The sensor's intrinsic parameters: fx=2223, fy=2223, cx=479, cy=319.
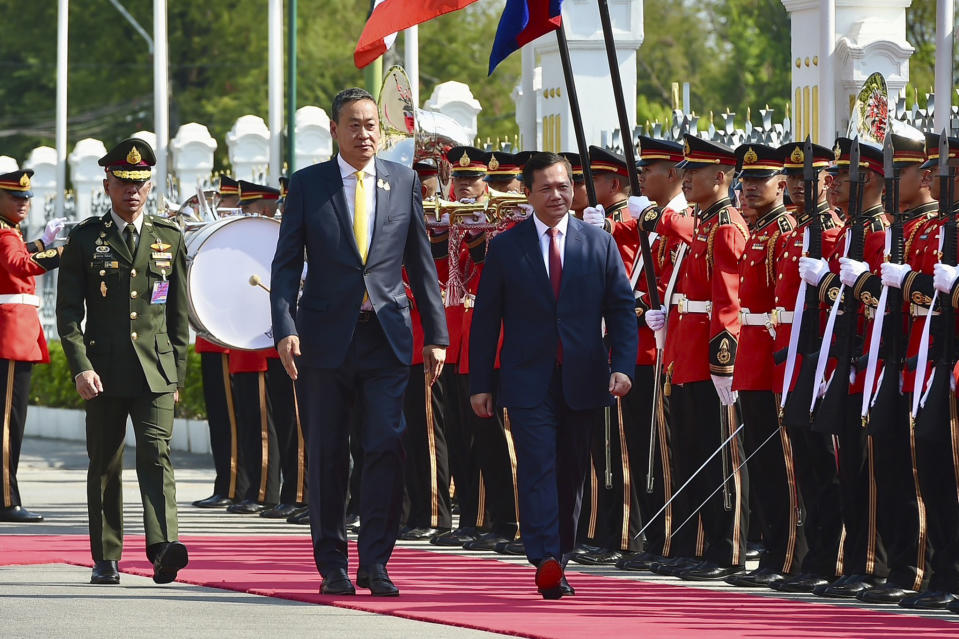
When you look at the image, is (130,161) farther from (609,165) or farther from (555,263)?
(609,165)

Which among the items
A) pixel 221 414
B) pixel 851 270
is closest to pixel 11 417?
pixel 221 414

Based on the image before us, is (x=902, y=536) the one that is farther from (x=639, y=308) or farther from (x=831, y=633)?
(x=639, y=308)

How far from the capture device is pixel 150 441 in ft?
33.0

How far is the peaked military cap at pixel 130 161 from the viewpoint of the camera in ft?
33.2

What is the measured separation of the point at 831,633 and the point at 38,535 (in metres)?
5.57

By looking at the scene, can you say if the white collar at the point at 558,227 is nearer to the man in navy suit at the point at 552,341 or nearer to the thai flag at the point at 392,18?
the man in navy suit at the point at 552,341

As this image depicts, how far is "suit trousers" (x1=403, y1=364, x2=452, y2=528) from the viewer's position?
41.1ft

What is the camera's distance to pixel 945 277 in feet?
29.4

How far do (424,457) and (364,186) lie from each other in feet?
10.2

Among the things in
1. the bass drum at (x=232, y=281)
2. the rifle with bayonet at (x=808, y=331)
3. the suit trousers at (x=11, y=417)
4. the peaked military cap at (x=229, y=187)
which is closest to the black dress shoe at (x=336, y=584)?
the rifle with bayonet at (x=808, y=331)

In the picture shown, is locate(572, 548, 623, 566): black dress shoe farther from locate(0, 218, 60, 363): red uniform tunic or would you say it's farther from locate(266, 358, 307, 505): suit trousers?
locate(0, 218, 60, 363): red uniform tunic

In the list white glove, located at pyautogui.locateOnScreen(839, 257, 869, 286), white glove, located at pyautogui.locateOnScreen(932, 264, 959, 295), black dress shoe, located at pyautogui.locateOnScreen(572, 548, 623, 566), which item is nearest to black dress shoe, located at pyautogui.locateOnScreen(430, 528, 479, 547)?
black dress shoe, located at pyautogui.locateOnScreen(572, 548, 623, 566)

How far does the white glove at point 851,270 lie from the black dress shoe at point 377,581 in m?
2.35

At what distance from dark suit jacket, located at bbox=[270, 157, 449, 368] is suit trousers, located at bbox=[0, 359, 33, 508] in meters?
4.47
